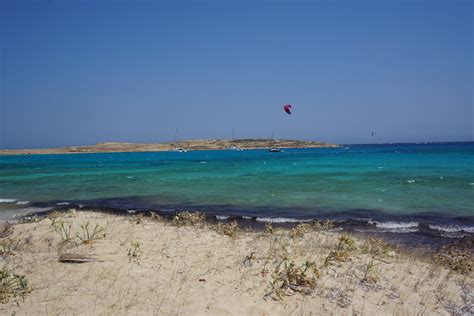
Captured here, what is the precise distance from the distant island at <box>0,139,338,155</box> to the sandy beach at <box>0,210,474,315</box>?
6106 inches

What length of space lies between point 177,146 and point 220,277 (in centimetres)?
16737

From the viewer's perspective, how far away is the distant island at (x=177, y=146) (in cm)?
15538

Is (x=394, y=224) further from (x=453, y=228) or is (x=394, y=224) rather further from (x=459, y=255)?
(x=459, y=255)

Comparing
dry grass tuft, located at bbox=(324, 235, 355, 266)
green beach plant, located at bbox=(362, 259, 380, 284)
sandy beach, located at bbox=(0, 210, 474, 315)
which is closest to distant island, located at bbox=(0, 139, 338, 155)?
sandy beach, located at bbox=(0, 210, 474, 315)

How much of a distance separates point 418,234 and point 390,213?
11.1 feet

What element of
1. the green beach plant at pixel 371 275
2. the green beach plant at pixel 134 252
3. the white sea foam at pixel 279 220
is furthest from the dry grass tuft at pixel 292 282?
the white sea foam at pixel 279 220

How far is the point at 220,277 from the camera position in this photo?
618 cm

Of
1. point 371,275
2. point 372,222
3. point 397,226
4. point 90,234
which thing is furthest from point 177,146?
point 371,275

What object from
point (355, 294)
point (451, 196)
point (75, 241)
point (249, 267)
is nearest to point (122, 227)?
point (75, 241)

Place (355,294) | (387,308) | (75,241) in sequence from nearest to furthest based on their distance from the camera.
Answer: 1. (387,308)
2. (355,294)
3. (75,241)

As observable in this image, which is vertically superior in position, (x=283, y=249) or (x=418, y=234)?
(x=283, y=249)

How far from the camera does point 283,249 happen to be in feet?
24.0

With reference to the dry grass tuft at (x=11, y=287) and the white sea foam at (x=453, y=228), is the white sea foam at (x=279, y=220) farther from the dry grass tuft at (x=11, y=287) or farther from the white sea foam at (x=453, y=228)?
the dry grass tuft at (x=11, y=287)

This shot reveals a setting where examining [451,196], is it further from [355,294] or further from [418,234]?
[355,294]
